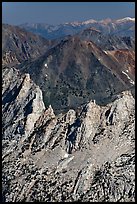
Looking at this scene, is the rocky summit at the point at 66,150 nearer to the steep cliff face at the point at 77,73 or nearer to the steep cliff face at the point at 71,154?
the steep cliff face at the point at 71,154

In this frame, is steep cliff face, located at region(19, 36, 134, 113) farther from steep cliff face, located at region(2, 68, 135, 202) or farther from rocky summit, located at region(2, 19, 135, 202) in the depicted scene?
steep cliff face, located at region(2, 68, 135, 202)

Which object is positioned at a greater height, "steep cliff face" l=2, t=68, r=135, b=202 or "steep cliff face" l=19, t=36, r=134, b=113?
"steep cliff face" l=19, t=36, r=134, b=113

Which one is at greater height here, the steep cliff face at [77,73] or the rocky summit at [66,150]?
→ the steep cliff face at [77,73]

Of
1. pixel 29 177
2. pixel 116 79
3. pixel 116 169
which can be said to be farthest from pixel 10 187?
pixel 116 79

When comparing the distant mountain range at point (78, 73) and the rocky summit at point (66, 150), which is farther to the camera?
the distant mountain range at point (78, 73)

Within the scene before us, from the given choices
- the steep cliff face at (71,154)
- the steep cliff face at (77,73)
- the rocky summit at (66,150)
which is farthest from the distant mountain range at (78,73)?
the steep cliff face at (71,154)

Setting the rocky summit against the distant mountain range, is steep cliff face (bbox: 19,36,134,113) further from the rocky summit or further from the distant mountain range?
the rocky summit

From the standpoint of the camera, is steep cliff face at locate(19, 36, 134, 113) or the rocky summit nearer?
the rocky summit

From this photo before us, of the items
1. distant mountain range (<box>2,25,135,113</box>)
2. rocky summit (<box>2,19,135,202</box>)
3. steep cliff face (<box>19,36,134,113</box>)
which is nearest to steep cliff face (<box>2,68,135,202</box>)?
→ rocky summit (<box>2,19,135,202</box>)

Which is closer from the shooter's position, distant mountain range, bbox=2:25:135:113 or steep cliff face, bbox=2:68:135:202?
steep cliff face, bbox=2:68:135:202
